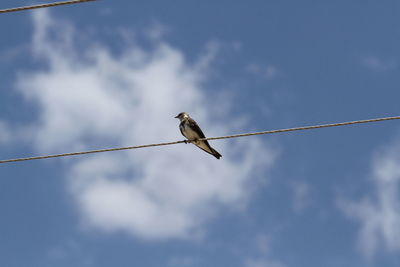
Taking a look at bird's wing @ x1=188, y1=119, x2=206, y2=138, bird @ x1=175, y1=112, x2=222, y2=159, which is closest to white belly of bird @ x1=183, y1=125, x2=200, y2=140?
bird @ x1=175, y1=112, x2=222, y2=159

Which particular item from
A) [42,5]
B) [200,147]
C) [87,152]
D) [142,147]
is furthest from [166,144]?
[200,147]

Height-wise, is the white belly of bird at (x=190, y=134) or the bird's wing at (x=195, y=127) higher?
the bird's wing at (x=195, y=127)

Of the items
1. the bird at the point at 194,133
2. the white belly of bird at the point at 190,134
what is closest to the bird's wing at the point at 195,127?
the bird at the point at 194,133

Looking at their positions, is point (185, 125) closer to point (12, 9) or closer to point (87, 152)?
point (87, 152)

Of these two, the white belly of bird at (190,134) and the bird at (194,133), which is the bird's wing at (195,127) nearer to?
the bird at (194,133)

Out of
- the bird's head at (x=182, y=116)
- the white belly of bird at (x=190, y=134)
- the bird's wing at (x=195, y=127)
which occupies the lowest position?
the white belly of bird at (x=190, y=134)

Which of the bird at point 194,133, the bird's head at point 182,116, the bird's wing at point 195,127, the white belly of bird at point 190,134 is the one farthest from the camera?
the bird's head at point 182,116

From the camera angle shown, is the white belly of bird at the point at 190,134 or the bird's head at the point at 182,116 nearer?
the white belly of bird at the point at 190,134

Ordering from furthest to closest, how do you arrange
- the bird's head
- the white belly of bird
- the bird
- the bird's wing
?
1. the bird's head
2. the bird's wing
3. the white belly of bird
4. the bird

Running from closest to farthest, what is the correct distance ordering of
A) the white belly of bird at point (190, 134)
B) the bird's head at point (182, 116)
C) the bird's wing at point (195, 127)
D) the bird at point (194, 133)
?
1. the bird at point (194, 133)
2. the white belly of bird at point (190, 134)
3. the bird's wing at point (195, 127)
4. the bird's head at point (182, 116)

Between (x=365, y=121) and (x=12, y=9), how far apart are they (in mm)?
4543

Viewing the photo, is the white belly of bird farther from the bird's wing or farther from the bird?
the bird's wing

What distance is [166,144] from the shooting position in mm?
9703

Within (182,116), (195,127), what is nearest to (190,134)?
(195,127)
